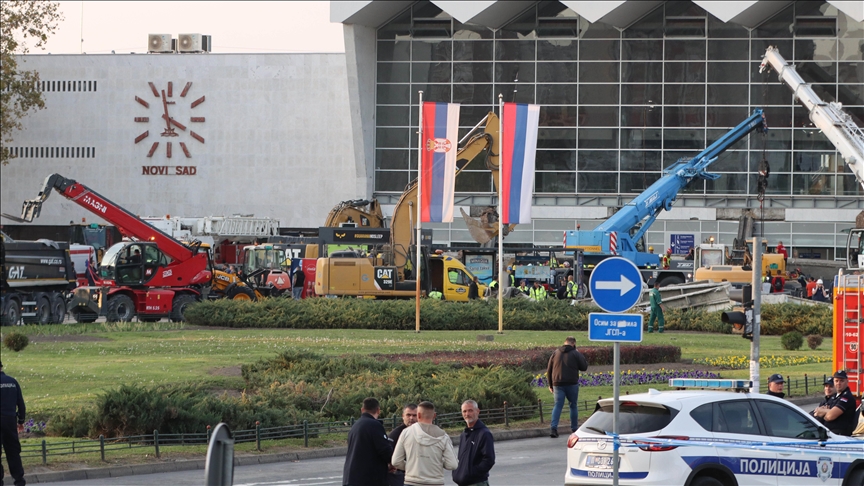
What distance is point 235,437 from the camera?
17156 millimetres

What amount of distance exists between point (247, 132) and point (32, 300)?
128 ft

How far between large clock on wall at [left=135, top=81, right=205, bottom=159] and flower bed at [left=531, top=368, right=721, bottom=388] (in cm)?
5495

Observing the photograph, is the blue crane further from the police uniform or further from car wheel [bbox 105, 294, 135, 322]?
the police uniform

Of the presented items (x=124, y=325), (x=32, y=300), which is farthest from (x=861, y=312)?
(x=32, y=300)

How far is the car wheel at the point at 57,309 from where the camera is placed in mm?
40219

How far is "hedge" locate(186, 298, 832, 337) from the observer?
38.2m

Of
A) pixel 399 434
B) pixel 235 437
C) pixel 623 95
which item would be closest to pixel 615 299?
pixel 399 434

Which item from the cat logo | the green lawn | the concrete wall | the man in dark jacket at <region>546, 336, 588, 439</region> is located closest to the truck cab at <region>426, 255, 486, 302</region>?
the green lawn

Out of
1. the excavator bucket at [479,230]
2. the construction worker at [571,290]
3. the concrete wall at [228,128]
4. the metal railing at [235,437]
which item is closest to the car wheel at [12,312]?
the excavator bucket at [479,230]

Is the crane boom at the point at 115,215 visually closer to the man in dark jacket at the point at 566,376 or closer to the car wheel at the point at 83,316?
the car wheel at the point at 83,316

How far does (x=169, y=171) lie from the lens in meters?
77.4

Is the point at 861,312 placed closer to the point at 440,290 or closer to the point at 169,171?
the point at 440,290

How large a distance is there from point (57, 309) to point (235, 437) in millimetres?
25375

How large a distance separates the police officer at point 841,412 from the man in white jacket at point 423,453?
245 inches
